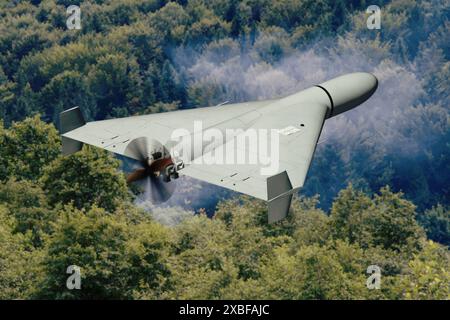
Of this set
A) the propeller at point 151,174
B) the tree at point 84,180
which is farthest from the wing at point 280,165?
the tree at point 84,180

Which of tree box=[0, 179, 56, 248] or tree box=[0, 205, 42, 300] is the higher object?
tree box=[0, 179, 56, 248]

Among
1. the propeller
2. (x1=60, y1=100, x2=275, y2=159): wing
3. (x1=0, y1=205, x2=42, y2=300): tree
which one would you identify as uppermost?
(x1=60, y1=100, x2=275, y2=159): wing

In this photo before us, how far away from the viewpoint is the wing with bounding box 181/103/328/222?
331ft

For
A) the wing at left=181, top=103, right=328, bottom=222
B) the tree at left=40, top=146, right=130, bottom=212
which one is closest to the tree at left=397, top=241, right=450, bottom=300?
the wing at left=181, top=103, right=328, bottom=222

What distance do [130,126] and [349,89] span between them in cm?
2457

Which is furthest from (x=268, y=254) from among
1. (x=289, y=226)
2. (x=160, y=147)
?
(x=160, y=147)

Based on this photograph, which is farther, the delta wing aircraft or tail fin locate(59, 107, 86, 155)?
tail fin locate(59, 107, 86, 155)

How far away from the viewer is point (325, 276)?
454 feet

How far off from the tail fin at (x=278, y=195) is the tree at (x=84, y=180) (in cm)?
7311

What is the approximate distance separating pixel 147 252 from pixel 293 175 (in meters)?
41.6

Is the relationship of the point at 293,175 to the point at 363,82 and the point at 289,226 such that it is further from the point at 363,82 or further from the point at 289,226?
the point at 289,226

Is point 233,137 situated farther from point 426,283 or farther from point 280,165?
point 426,283

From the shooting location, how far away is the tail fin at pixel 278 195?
10056 cm

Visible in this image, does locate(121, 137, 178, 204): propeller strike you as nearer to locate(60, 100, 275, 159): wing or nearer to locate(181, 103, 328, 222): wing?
locate(181, 103, 328, 222): wing
